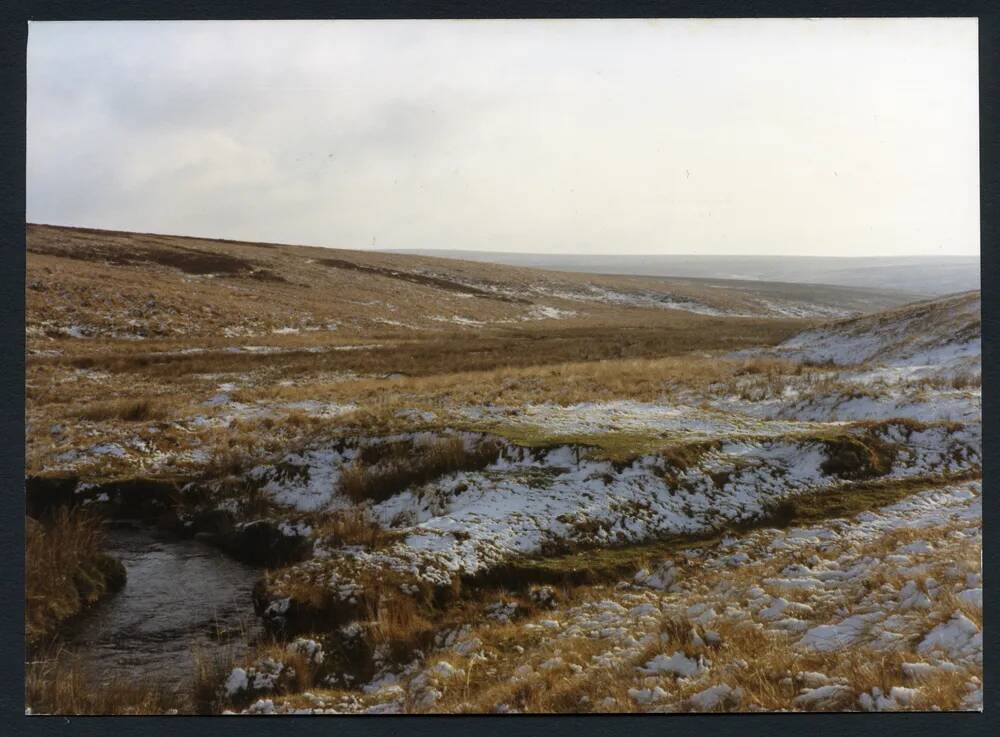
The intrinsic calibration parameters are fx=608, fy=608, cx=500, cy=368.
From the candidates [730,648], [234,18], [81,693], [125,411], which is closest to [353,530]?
[81,693]

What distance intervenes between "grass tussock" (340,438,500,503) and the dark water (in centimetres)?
186

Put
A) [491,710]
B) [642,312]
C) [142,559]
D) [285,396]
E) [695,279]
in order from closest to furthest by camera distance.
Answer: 1. [491,710]
2. [142,559]
3. [285,396]
4. [642,312]
5. [695,279]

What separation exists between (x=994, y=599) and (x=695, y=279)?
230 feet

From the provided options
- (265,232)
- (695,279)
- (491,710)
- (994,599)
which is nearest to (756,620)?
(491,710)

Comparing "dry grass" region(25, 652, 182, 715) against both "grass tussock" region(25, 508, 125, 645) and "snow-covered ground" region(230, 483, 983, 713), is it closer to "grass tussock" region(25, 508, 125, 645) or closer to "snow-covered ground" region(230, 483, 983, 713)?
"grass tussock" region(25, 508, 125, 645)

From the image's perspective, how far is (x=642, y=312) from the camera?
47.2 m

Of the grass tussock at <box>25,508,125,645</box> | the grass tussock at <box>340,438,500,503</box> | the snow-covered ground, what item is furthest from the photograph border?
the grass tussock at <box>340,438,500,503</box>

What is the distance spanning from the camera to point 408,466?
9.35 metres

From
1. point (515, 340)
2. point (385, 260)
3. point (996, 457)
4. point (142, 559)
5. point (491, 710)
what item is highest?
point (385, 260)

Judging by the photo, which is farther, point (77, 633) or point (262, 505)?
point (262, 505)

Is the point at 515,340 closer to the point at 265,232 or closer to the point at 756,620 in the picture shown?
the point at 265,232

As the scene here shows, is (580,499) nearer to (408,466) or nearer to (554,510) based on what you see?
(554,510)

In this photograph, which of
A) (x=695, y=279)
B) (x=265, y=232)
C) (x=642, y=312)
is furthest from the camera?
(x=695, y=279)

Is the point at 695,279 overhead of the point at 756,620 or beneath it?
overhead
